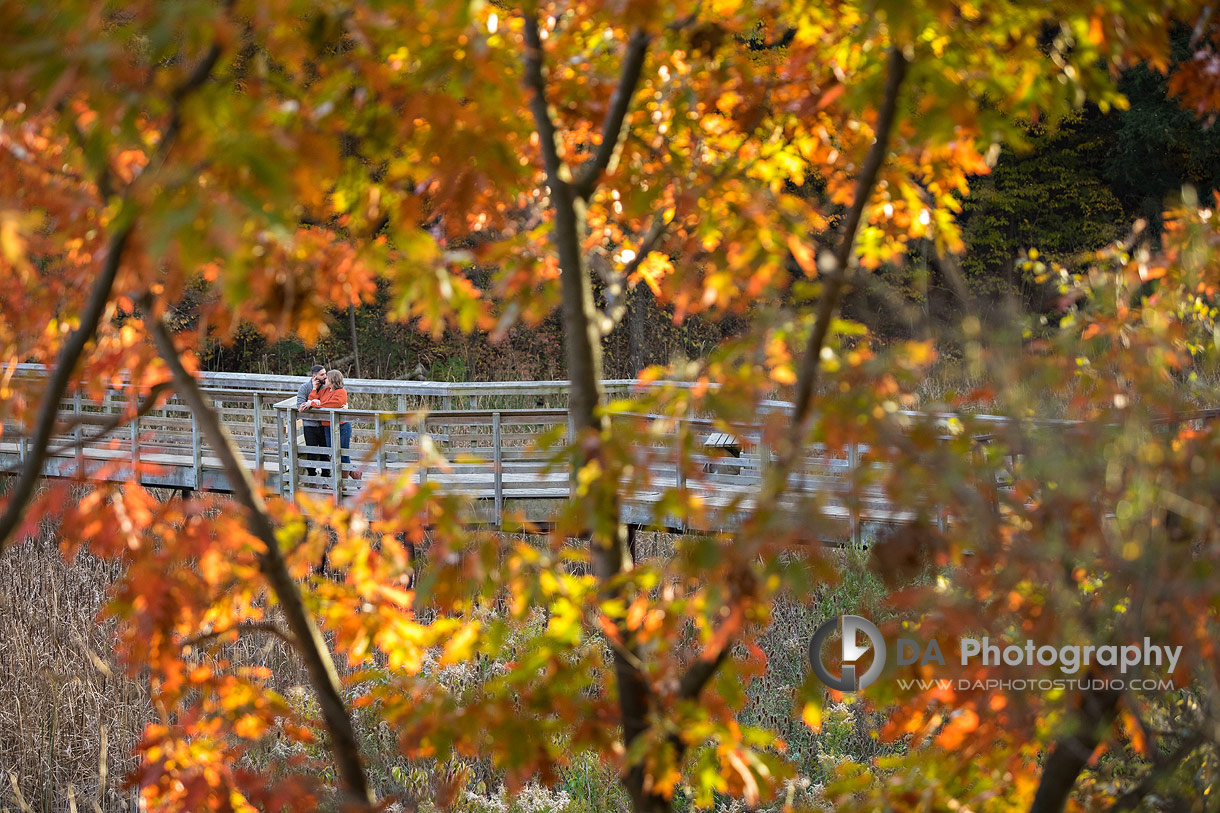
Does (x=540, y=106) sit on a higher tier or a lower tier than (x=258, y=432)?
higher

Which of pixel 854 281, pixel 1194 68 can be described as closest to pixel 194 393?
pixel 854 281

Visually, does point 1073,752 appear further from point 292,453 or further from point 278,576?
point 292,453

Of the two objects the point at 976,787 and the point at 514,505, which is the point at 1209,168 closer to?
the point at 514,505

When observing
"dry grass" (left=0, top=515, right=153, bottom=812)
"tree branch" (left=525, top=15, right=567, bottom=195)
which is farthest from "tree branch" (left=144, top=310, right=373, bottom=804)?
"dry grass" (left=0, top=515, right=153, bottom=812)

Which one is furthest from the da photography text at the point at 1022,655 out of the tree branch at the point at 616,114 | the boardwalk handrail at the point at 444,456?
the boardwalk handrail at the point at 444,456

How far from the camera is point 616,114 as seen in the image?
260cm

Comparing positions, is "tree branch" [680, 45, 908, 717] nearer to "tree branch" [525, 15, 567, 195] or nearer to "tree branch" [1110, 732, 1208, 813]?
"tree branch" [525, 15, 567, 195]

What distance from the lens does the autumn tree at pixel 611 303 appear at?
1.78m

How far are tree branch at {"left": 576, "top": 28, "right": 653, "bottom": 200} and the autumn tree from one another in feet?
0.04

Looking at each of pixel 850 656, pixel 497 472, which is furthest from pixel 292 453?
pixel 850 656

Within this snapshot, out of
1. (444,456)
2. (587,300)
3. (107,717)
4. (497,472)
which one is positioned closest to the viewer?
(587,300)

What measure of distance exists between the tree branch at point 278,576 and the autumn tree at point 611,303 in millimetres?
11

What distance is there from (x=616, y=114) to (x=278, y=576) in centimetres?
151

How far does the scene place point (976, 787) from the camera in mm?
2689
